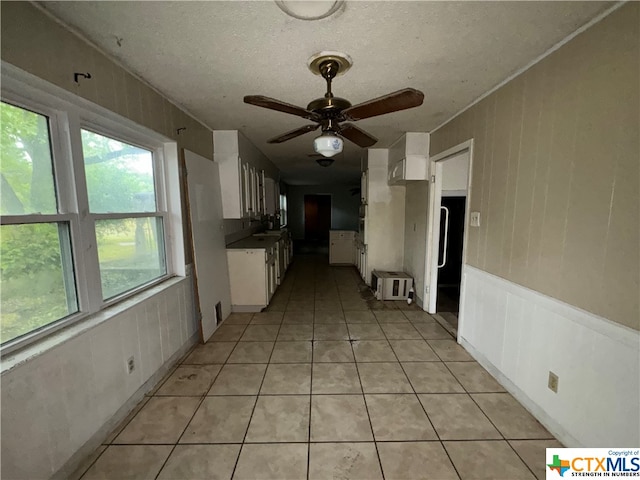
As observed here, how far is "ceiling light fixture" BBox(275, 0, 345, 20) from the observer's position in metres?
1.21

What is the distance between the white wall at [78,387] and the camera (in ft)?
3.70

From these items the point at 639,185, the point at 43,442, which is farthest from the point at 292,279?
the point at 639,185

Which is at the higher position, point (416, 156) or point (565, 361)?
point (416, 156)

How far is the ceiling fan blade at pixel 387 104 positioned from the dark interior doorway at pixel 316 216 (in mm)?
8988

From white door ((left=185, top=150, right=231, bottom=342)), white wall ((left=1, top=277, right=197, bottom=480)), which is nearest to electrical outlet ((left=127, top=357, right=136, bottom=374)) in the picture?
white wall ((left=1, top=277, right=197, bottom=480))

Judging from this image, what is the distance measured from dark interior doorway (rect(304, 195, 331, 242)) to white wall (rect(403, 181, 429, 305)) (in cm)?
651

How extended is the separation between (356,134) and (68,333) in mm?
2265

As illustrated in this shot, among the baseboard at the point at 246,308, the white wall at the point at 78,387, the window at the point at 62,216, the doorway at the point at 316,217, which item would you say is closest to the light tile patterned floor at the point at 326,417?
the white wall at the point at 78,387

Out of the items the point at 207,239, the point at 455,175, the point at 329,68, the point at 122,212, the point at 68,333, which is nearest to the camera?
the point at 68,333

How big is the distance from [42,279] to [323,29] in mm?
2005

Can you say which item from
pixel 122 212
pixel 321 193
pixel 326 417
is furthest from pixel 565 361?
pixel 321 193

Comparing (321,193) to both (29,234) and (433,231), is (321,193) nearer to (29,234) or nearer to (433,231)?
(433,231)

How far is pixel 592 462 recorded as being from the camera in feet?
4.38

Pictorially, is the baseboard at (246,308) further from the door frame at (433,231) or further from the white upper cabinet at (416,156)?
the white upper cabinet at (416,156)
